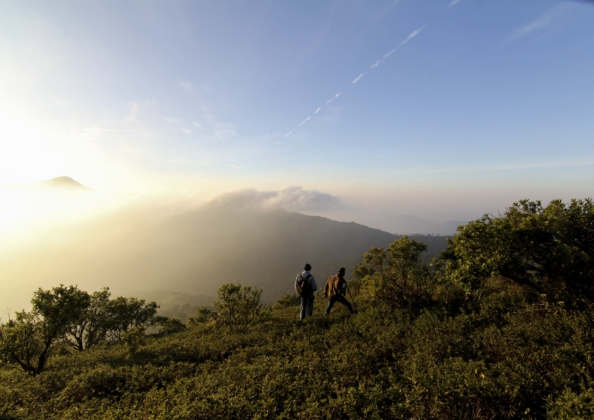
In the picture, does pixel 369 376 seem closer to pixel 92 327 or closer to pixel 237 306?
pixel 237 306

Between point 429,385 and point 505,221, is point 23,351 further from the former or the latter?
point 505,221

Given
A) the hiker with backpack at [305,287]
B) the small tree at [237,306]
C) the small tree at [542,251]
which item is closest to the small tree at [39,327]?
the small tree at [237,306]

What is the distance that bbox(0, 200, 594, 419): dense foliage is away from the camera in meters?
4.60

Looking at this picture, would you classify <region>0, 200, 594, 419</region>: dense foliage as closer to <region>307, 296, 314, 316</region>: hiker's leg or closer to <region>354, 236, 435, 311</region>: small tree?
<region>354, 236, 435, 311</region>: small tree

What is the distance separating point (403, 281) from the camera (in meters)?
11.1

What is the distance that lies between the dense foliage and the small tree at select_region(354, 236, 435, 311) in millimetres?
49

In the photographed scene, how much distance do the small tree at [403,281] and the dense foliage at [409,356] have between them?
0.16 feet

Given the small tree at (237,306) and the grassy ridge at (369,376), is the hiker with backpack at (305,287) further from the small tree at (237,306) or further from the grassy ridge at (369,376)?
the small tree at (237,306)

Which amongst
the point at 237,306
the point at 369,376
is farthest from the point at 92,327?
the point at 369,376

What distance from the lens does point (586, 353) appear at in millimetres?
5016

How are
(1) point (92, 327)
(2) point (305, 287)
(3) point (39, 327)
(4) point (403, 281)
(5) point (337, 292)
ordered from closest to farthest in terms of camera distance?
(3) point (39, 327) < (4) point (403, 281) < (5) point (337, 292) < (2) point (305, 287) < (1) point (92, 327)

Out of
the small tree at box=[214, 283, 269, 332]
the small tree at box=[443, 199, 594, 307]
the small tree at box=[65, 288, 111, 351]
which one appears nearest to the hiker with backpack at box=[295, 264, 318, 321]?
the small tree at box=[214, 283, 269, 332]

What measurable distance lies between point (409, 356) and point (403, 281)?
4.94m

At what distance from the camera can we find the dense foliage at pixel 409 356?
4.60 metres
